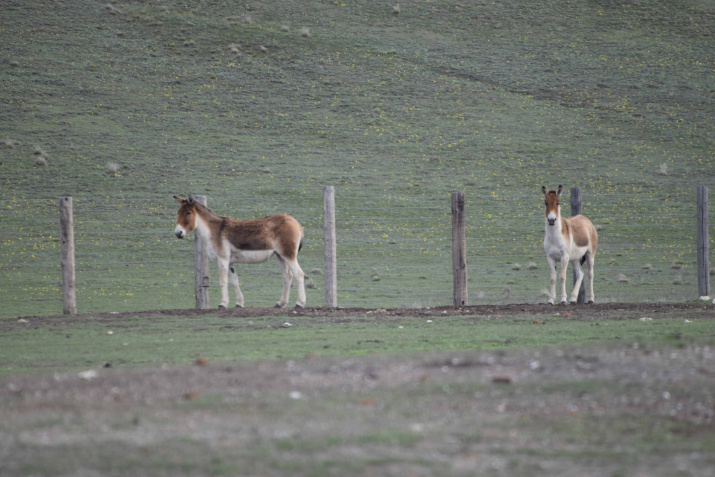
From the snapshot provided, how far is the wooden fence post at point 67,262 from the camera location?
607 inches

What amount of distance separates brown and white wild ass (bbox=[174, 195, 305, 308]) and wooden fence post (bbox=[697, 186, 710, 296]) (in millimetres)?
8088

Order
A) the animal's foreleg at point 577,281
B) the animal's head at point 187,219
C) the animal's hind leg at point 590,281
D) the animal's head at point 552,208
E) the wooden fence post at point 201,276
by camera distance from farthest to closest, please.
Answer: the animal's hind leg at point 590,281
the animal's foreleg at point 577,281
the animal's head at point 552,208
the wooden fence post at point 201,276
the animal's head at point 187,219

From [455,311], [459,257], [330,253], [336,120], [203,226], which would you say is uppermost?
[336,120]

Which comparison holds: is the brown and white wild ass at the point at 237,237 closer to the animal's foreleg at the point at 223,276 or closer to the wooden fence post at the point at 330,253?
the animal's foreleg at the point at 223,276

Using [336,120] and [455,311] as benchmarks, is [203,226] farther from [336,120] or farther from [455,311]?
[336,120]

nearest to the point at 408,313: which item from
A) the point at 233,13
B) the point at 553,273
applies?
the point at 553,273

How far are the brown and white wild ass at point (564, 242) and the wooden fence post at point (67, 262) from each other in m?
9.13

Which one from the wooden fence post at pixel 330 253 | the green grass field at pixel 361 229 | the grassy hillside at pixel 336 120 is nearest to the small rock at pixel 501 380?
the green grass field at pixel 361 229

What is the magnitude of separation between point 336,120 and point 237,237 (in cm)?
2712

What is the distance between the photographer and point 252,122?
136 ft

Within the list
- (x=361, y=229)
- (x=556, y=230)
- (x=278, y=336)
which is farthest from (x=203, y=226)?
(x=361, y=229)

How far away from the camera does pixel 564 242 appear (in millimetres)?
16484

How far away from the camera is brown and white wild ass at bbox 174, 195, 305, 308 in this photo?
15805 mm

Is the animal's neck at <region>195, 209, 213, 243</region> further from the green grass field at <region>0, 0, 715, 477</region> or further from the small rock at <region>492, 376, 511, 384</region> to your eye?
the small rock at <region>492, 376, 511, 384</region>
